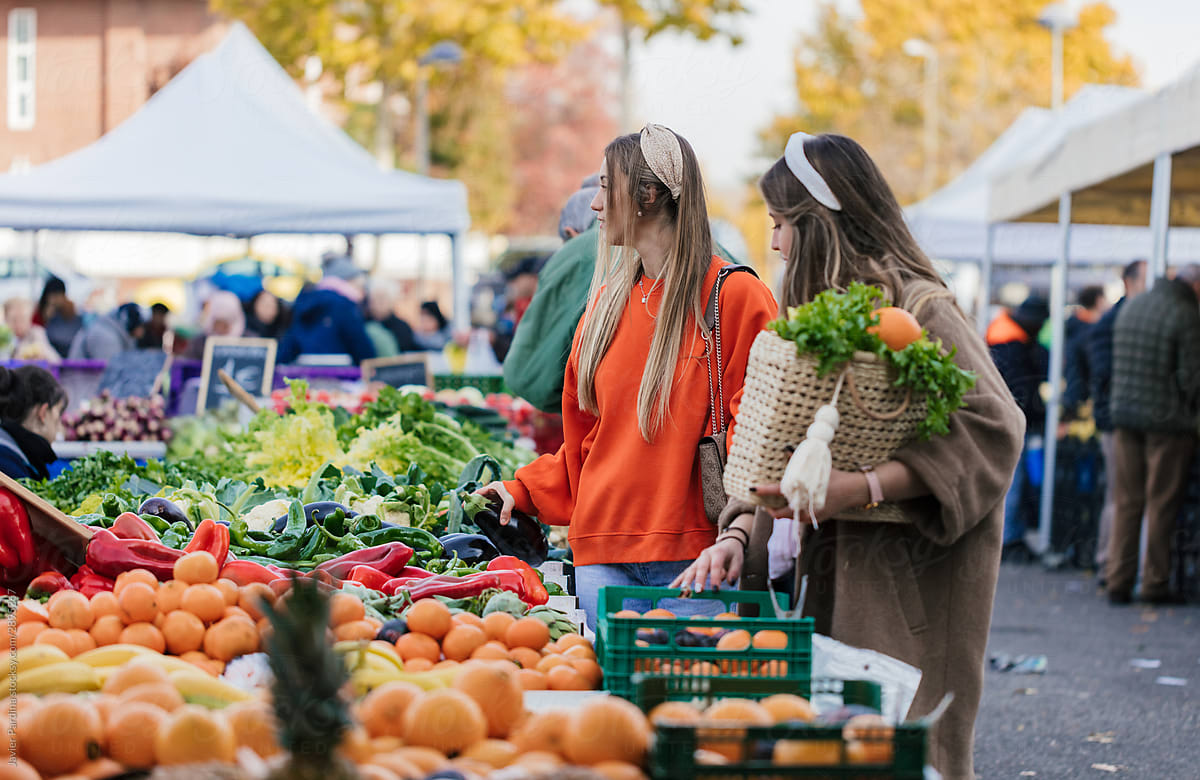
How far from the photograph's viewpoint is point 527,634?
265cm

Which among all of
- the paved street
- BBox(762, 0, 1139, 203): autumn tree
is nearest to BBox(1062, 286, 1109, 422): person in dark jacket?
the paved street

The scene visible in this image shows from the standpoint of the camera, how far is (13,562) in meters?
3.10

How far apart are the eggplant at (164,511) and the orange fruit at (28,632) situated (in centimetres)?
168

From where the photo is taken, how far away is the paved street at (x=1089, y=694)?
17.5 feet

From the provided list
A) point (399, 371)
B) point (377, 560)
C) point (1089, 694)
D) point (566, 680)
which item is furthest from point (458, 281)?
point (566, 680)

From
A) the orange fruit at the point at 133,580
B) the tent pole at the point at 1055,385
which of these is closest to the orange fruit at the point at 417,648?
the orange fruit at the point at 133,580

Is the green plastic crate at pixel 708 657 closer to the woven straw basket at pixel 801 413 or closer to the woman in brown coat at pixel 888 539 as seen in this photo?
the woven straw basket at pixel 801 413

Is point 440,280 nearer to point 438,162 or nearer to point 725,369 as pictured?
point 438,162

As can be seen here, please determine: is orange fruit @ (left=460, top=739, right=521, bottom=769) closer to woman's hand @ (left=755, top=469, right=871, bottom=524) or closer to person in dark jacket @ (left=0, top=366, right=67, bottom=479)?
woman's hand @ (left=755, top=469, right=871, bottom=524)

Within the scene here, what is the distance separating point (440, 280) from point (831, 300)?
43810mm

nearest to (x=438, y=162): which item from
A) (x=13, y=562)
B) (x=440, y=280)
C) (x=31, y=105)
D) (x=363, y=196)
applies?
(x=440, y=280)

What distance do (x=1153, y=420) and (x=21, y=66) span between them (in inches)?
1001

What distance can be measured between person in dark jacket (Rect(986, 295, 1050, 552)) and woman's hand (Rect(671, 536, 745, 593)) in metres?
8.31

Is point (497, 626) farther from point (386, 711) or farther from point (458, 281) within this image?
point (458, 281)
